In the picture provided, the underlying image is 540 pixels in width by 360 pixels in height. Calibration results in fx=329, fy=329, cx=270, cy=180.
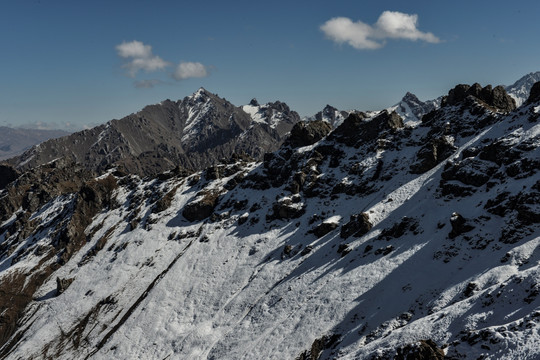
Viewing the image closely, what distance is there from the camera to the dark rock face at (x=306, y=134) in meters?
105

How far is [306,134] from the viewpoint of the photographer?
104688mm

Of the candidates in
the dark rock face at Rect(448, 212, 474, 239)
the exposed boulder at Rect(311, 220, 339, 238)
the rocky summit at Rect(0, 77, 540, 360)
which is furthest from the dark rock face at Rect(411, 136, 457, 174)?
the dark rock face at Rect(448, 212, 474, 239)

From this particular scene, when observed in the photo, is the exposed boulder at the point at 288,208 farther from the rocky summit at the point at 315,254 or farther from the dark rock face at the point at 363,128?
the dark rock face at the point at 363,128

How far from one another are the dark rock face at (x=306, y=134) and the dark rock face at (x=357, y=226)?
44846 mm

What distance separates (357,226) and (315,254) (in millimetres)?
9866

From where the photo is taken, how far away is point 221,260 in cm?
7706

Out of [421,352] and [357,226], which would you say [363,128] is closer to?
[357,226]

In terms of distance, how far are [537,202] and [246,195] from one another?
67908 millimetres

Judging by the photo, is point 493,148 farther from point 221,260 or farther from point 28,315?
point 28,315

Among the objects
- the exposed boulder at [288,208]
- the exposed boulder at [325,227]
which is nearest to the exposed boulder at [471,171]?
the exposed boulder at [325,227]

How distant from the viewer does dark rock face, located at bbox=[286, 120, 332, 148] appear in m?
105

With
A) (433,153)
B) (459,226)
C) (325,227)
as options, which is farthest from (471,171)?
(325,227)

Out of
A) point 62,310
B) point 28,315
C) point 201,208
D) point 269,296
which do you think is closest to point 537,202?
point 269,296

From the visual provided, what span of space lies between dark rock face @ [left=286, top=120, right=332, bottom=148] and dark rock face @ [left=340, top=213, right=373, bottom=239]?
4485 centimetres
